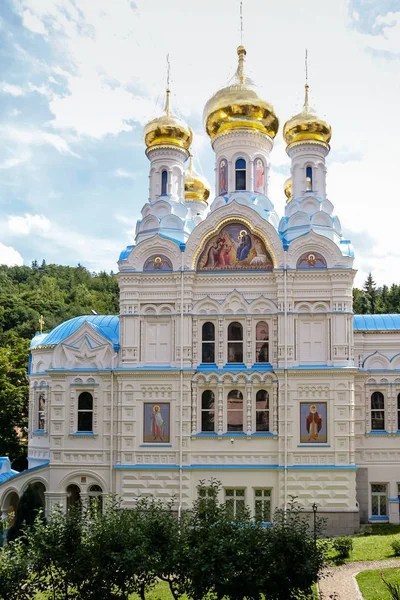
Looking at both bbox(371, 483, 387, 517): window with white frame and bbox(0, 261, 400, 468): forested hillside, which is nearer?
bbox(371, 483, 387, 517): window with white frame

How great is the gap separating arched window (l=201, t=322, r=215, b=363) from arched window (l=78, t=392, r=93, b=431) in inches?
155

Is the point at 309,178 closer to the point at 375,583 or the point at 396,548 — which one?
the point at 396,548

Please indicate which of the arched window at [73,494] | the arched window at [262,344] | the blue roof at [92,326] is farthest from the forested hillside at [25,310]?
A: the arched window at [262,344]

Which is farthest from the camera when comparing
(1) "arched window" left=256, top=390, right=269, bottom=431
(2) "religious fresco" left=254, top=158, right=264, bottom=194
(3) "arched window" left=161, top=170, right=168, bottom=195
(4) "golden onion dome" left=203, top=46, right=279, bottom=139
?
(3) "arched window" left=161, top=170, right=168, bottom=195

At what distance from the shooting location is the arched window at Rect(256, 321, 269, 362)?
20.7 m

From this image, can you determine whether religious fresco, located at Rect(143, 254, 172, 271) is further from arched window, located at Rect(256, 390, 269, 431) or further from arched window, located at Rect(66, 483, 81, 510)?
arched window, located at Rect(66, 483, 81, 510)

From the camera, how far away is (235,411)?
67.6 feet

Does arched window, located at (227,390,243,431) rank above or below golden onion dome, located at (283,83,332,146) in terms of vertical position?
below

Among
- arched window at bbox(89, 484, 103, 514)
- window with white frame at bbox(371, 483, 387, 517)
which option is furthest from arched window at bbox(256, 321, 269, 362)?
arched window at bbox(89, 484, 103, 514)

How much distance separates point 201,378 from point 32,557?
32.5 feet

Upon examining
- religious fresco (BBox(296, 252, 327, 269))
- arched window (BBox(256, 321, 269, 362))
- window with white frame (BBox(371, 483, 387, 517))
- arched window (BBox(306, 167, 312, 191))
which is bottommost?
window with white frame (BBox(371, 483, 387, 517))

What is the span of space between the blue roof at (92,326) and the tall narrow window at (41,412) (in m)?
1.86

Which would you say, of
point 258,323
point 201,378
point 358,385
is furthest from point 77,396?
point 358,385

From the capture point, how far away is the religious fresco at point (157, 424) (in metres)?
20.6
